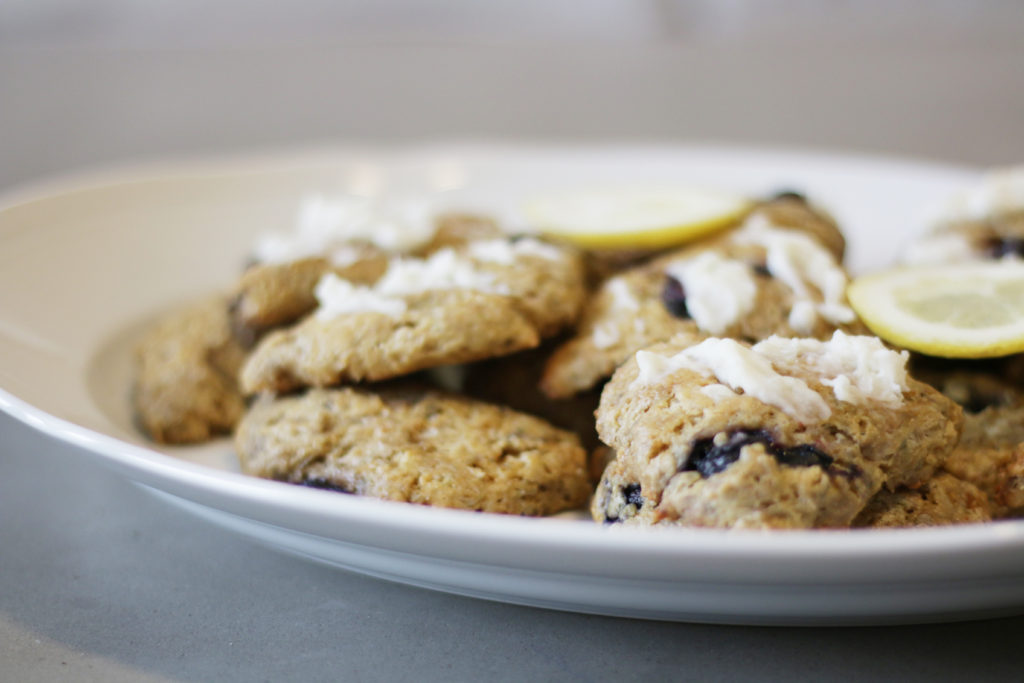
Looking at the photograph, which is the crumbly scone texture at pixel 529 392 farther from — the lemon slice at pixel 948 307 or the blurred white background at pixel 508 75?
the blurred white background at pixel 508 75

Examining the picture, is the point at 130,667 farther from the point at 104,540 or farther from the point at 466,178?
the point at 466,178

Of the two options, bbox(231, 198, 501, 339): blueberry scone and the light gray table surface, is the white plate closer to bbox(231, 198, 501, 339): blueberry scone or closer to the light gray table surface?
the light gray table surface

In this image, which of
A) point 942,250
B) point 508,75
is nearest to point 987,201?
point 942,250

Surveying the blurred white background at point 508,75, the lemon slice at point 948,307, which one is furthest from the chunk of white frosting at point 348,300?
the blurred white background at point 508,75

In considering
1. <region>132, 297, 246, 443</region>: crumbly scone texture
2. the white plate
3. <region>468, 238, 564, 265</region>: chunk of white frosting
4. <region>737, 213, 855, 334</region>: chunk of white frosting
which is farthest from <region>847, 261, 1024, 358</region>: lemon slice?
<region>132, 297, 246, 443</region>: crumbly scone texture

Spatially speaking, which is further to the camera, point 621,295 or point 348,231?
point 348,231

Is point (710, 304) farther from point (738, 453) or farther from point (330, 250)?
point (330, 250)

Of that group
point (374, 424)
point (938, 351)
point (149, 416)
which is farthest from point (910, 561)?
point (149, 416)
